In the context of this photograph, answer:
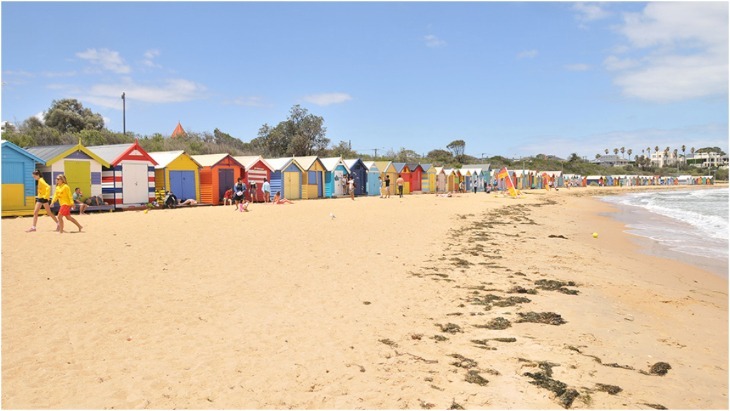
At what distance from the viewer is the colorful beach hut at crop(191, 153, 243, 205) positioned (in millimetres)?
24125

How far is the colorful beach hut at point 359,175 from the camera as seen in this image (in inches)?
1420

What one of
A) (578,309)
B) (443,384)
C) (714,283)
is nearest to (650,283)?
(714,283)

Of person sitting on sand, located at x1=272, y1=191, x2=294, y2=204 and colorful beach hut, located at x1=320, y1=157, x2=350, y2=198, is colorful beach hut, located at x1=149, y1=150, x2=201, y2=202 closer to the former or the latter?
person sitting on sand, located at x1=272, y1=191, x2=294, y2=204

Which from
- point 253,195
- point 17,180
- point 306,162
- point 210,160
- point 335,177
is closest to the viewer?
point 17,180

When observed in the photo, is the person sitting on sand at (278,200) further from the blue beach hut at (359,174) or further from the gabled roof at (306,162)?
the blue beach hut at (359,174)

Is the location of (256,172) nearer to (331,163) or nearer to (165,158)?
(165,158)

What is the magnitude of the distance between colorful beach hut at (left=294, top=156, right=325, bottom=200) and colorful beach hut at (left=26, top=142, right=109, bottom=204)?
13069 mm

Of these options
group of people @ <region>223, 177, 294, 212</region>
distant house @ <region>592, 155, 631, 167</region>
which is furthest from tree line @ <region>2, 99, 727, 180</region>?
distant house @ <region>592, 155, 631, 167</region>

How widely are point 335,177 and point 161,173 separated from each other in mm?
13778

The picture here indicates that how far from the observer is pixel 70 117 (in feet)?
140

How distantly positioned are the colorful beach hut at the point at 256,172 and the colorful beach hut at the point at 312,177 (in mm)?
3153

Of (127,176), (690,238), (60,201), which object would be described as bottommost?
(690,238)

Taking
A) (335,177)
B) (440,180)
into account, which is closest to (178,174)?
(335,177)

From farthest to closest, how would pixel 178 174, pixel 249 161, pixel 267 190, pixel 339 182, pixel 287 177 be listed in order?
pixel 339 182
pixel 287 177
pixel 249 161
pixel 267 190
pixel 178 174
